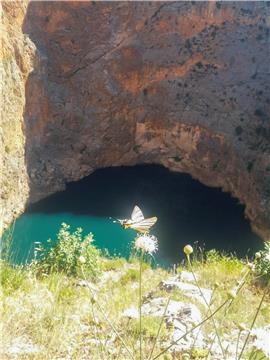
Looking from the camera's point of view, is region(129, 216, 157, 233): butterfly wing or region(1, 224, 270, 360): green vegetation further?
region(1, 224, 270, 360): green vegetation

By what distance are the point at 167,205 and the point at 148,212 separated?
1338mm

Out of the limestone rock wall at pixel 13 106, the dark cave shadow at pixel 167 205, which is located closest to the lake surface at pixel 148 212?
the dark cave shadow at pixel 167 205

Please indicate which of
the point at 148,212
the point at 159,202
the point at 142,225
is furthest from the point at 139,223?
the point at 159,202

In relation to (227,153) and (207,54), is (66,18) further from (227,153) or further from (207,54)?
(227,153)

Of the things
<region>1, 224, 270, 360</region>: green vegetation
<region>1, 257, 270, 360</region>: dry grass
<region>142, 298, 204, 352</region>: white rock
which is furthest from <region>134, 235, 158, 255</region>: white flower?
<region>142, 298, 204, 352</region>: white rock

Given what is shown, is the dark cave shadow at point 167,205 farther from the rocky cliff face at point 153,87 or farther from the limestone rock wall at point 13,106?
the limestone rock wall at point 13,106

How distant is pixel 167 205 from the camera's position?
25031 mm

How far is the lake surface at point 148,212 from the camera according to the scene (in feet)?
67.9

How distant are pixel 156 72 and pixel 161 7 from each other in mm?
3695

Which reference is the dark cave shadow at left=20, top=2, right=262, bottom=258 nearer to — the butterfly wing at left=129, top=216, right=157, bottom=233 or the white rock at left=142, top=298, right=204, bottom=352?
the white rock at left=142, top=298, right=204, bottom=352

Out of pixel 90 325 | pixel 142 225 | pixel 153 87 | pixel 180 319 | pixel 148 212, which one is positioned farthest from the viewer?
pixel 153 87

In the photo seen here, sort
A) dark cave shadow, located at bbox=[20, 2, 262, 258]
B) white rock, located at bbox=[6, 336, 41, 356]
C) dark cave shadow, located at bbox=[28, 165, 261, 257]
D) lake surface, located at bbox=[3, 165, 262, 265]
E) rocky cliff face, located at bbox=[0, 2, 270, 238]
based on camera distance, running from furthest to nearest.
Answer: rocky cliff face, located at bbox=[0, 2, 270, 238] < dark cave shadow, located at bbox=[20, 2, 262, 258] < dark cave shadow, located at bbox=[28, 165, 261, 257] < lake surface, located at bbox=[3, 165, 262, 265] < white rock, located at bbox=[6, 336, 41, 356]

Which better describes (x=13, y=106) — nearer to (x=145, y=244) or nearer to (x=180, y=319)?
(x=180, y=319)

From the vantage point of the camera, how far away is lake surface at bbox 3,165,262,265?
67.9ft
